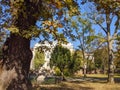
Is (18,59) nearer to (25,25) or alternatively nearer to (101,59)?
(25,25)

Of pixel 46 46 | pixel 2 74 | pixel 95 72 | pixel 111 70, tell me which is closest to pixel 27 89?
pixel 2 74

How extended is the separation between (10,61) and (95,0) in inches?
156

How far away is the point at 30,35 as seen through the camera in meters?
9.69

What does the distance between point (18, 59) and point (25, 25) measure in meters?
1.37

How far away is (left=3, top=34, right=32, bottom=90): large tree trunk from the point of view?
11.2 meters

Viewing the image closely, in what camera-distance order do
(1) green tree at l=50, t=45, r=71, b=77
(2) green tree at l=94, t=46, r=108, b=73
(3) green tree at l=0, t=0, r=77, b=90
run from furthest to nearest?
(2) green tree at l=94, t=46, r=108, b=73 → (1) green tree at l=50, t=45, r=71, b=77 → (3) green tree at l=0, t=0, r=77, b=90

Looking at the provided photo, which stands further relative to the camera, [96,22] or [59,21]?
[96,22]

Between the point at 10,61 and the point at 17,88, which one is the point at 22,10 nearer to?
the point at 10,61

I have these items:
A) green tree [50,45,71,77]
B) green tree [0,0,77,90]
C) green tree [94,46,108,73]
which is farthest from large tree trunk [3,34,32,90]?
green tree [94,46,108,73]

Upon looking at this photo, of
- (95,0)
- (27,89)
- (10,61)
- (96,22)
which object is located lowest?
(27,89)

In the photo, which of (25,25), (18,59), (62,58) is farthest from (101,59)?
(25,25)

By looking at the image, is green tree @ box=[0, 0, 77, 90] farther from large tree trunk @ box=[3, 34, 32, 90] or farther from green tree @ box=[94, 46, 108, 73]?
green tree @ box=[94, 46, 108, 73]

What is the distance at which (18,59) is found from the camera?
11.2 meters

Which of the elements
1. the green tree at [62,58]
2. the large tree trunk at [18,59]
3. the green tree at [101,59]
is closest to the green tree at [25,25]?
the large tree trunk at [18,59]
